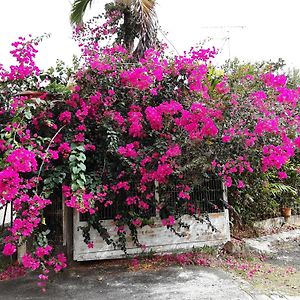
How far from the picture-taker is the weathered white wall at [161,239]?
17.4 ft

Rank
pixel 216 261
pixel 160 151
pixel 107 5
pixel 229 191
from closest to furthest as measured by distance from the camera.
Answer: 1. pixel 160 151
2. pixel 216 261
3. pixel 229 191
4. pixel 107 5

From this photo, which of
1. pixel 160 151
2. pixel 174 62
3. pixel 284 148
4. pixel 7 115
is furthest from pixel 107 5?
pixel 284 148

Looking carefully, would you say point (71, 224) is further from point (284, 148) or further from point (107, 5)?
point (107, 5)

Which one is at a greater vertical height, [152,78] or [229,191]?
[152,78]

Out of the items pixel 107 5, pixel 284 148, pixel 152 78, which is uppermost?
pixel 107 5

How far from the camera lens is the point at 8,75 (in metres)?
5.03

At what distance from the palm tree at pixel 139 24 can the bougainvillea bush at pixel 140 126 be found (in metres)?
2.43

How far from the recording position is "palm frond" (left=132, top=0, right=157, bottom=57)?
7.45m

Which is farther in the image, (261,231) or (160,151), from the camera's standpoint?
(261,231)

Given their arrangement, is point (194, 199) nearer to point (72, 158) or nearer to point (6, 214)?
point (72, 158)

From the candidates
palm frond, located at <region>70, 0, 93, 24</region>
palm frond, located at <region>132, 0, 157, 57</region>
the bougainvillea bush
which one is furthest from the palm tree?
the bougainvillea bush

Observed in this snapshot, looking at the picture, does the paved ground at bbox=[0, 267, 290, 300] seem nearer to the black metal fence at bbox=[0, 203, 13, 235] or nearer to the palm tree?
the black metal fence at bbox=[0, 203, 13, 235]

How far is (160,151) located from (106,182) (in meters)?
0.93

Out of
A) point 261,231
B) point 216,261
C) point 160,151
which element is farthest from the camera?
point 261,231
